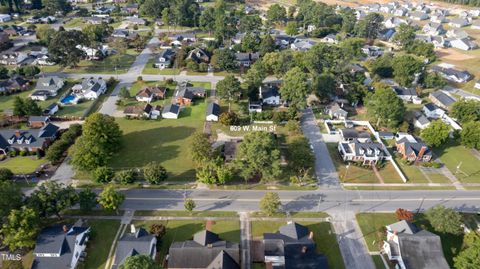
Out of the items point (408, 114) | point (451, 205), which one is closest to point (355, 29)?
point (408, 114)

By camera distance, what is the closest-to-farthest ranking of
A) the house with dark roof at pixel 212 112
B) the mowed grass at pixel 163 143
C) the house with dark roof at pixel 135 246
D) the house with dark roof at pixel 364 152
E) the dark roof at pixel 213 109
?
the house with dark roof at pixel 135 246
the mowed grass at pixel 163 143
the house with dark roof at pixel 364 152
the house with dark roof at pixel 212 112
the dark roof at pixel 213 109

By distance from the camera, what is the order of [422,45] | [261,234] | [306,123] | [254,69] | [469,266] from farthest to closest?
[422,45] → [254,69] → [306,123] → [261,234] → [469,266]

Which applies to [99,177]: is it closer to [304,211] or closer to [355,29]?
[304,211]

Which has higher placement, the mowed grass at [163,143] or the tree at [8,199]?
the tree at [8,199]

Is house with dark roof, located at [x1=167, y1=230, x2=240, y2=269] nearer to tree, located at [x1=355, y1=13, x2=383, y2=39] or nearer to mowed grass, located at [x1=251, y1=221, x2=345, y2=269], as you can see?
mowed grass, located at [x1=251, y1=221, x2=345, y2=269]

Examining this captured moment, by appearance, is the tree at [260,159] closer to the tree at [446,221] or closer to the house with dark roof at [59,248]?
the tree at [446,221]

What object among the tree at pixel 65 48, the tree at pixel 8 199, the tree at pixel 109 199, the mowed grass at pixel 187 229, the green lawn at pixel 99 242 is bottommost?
the green lawn at pixel 99 242

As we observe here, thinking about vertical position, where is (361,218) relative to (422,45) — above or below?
below

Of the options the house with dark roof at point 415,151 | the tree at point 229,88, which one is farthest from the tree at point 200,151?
the house with dark roof at point 415,151

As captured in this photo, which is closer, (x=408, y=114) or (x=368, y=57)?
(x=408, y=114)
